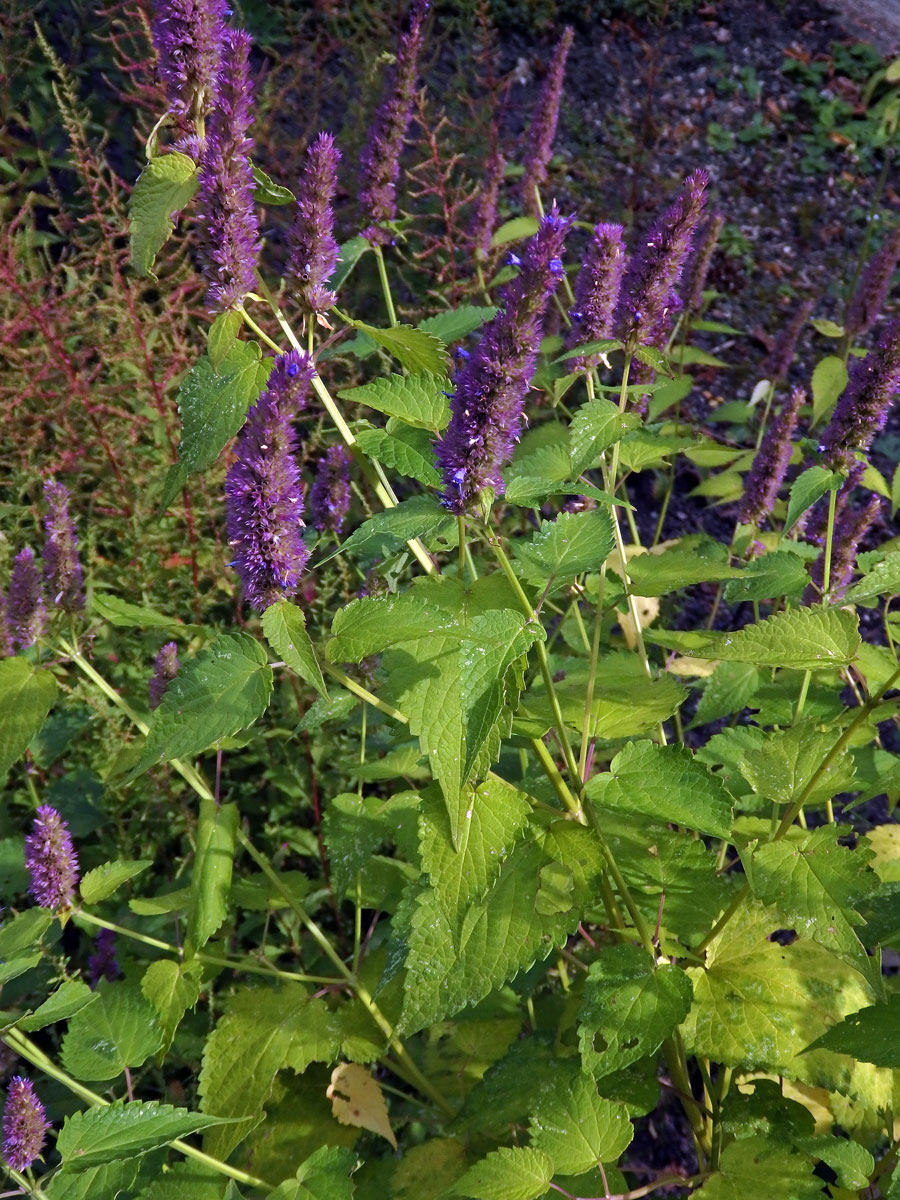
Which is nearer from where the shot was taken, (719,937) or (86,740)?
(719,937)

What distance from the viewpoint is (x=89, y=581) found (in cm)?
357

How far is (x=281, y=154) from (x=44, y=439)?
2.20 meters

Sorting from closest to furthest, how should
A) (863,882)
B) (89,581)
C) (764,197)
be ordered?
Result: 1. (863,882)
2. (89,581)
3. (764,197)

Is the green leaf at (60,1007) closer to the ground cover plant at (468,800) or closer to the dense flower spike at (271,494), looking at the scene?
the ground cover plant at (468,800)

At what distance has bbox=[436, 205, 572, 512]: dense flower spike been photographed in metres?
1.56

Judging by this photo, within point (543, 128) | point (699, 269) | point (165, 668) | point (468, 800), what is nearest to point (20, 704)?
point (165, 668)

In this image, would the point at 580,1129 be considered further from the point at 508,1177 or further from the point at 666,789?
the point at 666,789

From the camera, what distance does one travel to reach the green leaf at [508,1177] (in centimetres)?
166

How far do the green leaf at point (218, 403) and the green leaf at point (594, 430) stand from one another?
648mm

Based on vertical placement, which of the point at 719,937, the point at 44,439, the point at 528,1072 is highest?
the point at 719,937

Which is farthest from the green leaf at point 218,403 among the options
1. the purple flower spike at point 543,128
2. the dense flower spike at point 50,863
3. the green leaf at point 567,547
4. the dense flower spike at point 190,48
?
the purple flower spike at point 543,128

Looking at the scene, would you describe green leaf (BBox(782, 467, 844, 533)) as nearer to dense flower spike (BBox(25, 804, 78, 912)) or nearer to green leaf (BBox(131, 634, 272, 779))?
green leaf (BBox(131, 634, 272, 779))

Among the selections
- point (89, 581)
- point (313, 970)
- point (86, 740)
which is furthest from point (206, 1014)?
point (89, 581)

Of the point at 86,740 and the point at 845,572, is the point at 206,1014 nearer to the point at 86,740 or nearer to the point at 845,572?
the point at 86,740
